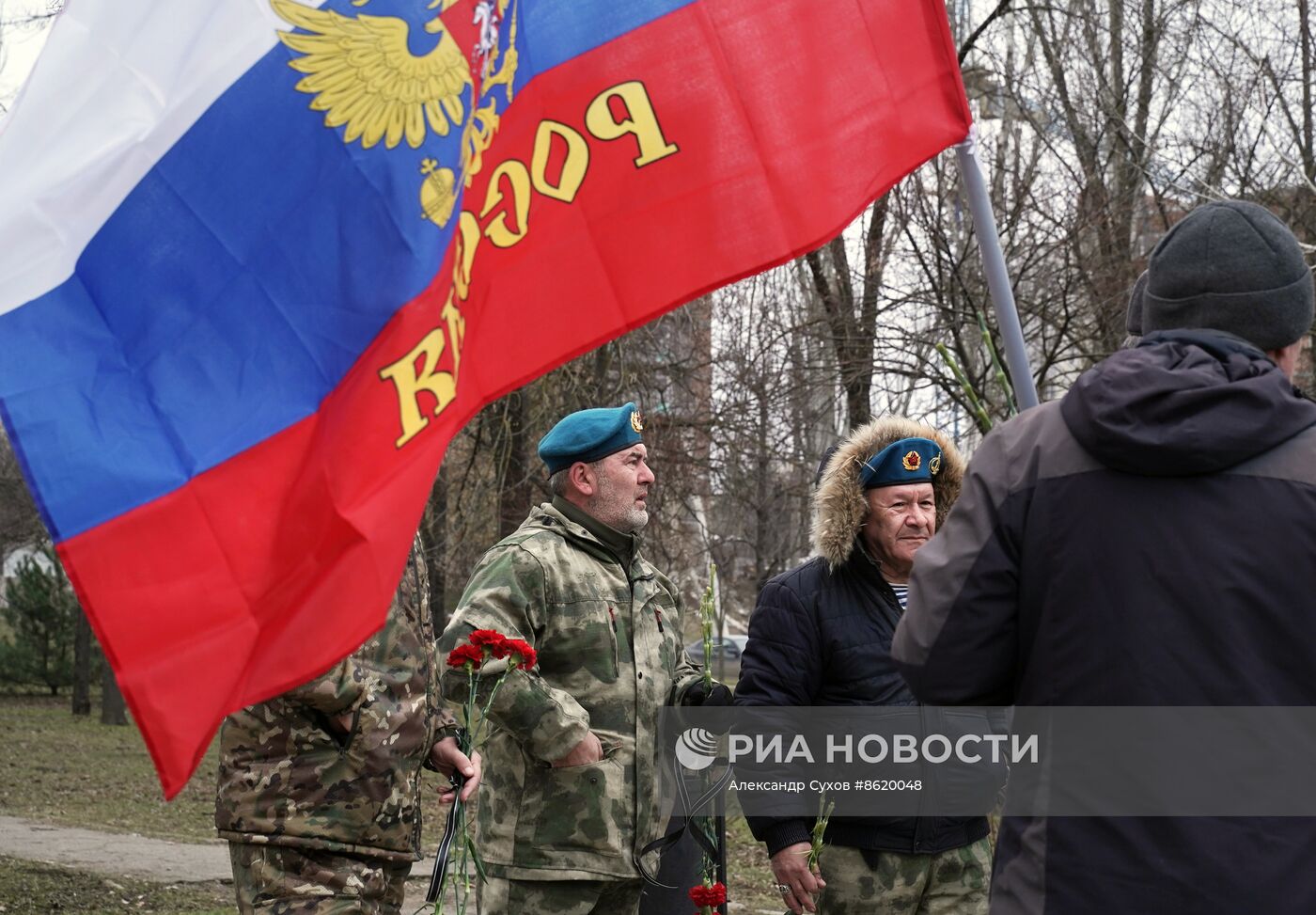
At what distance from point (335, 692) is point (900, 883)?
1686 millimetres

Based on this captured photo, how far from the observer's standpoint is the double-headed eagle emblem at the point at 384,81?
339 cm

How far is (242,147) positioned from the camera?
3375 millimetres

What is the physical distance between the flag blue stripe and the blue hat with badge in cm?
178

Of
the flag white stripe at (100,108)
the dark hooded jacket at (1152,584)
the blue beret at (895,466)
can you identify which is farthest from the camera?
the blue beret at (895,466)

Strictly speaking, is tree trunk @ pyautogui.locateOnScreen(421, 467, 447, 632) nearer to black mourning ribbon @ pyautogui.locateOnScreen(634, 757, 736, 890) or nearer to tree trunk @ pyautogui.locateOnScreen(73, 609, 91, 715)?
black mourning ribbon @ pyautogui.locateOnScreen(634, 757, 736, 890)

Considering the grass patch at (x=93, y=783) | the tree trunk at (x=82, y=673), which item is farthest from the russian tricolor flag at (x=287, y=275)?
the tree trunk at (x=82, y=673)

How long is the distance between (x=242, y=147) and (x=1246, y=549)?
209 centimetres

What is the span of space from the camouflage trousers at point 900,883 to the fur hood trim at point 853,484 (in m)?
0.85

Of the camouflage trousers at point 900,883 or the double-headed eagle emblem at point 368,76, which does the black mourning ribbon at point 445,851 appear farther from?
the double-headed eagle emblem at point 368,76

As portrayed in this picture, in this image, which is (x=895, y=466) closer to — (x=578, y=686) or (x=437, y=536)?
(x=578, y=686)

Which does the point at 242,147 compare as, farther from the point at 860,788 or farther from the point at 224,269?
the point at 860,788

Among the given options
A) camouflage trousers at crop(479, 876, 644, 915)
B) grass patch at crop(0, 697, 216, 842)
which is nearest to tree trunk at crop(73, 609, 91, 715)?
grass patch at crop(0, 697, 216, 842)

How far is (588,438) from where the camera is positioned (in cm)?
514

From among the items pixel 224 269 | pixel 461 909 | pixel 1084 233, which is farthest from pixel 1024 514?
pixel 1084 233
